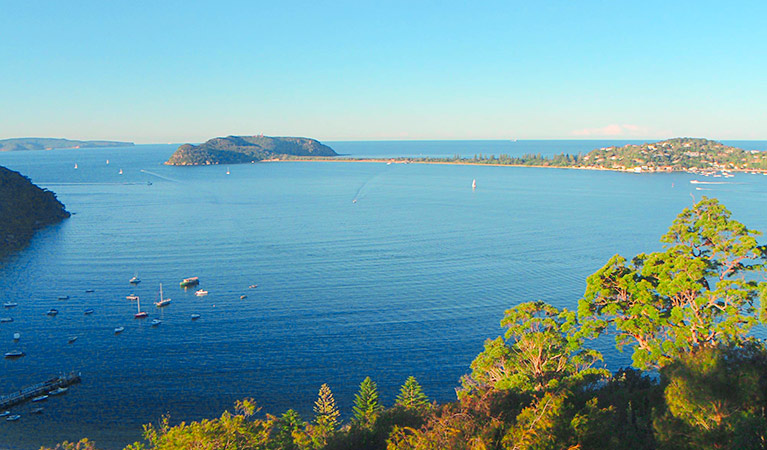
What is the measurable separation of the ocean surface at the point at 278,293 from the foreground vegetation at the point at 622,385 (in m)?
8.15

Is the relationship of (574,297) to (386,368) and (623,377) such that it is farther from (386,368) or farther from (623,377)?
(623,377)

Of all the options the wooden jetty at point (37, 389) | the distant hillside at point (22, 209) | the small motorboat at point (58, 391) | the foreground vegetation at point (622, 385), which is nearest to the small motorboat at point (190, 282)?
the wooden jetty at point (37, 389)

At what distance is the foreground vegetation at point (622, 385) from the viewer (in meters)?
10.7

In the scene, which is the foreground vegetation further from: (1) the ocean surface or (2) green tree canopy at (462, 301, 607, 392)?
(1) the ocean surface

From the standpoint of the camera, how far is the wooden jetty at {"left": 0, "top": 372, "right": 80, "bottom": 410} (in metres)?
28.6

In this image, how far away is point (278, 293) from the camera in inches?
1793

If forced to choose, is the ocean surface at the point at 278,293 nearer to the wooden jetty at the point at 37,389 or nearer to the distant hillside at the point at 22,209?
the wooden jetty at the point at 37,389

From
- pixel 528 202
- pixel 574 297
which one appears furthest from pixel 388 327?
pixel 528 202

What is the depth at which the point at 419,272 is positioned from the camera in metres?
51.6

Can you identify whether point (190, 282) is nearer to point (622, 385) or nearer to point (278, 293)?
point (278, 293)

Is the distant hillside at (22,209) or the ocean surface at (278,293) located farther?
the distant hillside at (22,209)

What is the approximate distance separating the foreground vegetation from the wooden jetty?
15.0m

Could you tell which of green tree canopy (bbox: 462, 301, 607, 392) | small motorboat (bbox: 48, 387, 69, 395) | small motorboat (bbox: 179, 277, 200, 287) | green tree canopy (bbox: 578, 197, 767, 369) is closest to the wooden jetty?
small motorboat (bbox: 48, 387, 69, 395)

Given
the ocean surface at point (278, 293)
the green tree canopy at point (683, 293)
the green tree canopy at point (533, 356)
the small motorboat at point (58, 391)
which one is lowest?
the small motorboat at point (58, 391)
